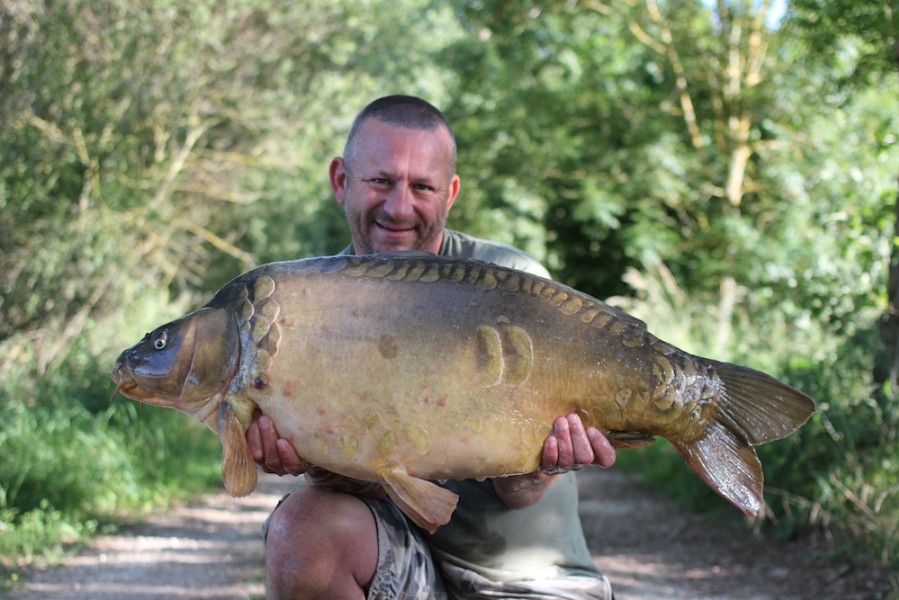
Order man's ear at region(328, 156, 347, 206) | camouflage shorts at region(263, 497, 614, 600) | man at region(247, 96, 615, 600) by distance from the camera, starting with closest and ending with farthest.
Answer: man at region(247, 96, 615, 600) → camouflage shorts at region(263, 497, 614, 600) → man's ear at region(328, 156, 347, 206)

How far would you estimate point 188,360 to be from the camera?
2.04m

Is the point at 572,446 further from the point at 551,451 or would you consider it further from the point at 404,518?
the point at 404,518

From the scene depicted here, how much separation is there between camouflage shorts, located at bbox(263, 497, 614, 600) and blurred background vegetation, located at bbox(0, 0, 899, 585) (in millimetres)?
2070

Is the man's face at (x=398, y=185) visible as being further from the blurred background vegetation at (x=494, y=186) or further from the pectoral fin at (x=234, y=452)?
the blurred background vegetation at (x=494, y=186)

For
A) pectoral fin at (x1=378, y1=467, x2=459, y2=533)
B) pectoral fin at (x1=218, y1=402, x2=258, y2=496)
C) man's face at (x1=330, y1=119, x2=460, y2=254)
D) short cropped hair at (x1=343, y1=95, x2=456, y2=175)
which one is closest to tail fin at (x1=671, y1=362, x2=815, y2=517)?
pectoral fin at (x1=378, y1=467, x2=459, y2=533)

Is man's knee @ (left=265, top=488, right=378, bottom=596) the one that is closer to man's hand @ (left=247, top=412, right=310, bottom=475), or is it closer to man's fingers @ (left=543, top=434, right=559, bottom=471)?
man's hand @ (left=247, top=412, right=310, bottom=475)

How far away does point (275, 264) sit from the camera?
211 centimetres

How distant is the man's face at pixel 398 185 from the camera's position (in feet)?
9.05

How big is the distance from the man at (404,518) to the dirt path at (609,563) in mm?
1718

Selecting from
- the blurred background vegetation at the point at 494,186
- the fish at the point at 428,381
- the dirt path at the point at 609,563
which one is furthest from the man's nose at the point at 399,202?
the blurred background vegetation at the point at 494,186

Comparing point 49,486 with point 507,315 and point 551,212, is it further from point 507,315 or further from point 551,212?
point 551,212

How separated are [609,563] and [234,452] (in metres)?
3.42

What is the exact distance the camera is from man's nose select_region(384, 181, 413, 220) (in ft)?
9.00

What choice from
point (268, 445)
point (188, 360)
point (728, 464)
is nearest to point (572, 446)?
point (728, 464)
